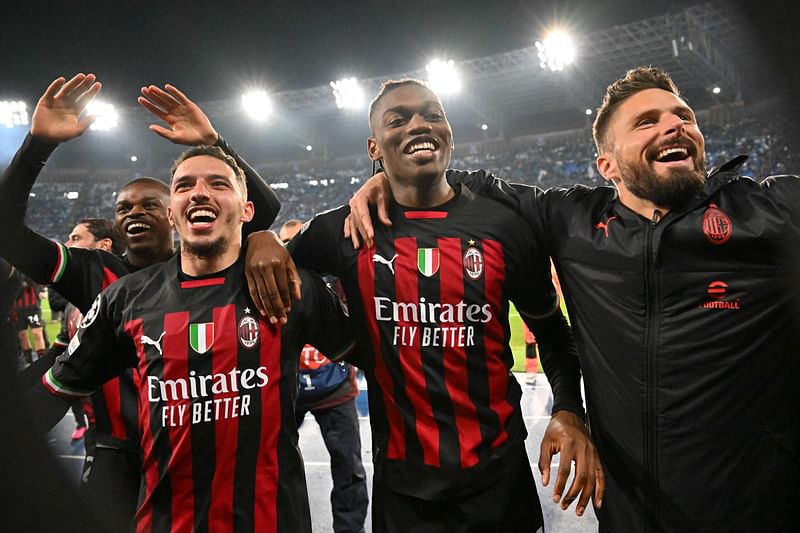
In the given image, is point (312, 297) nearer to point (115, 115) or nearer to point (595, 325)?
point (595, 325)

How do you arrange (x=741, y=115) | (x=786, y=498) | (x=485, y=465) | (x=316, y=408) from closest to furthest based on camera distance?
(x=786, y=498) → (x=485, y=465) → (x=316, y=408) → (x=741, y=115)

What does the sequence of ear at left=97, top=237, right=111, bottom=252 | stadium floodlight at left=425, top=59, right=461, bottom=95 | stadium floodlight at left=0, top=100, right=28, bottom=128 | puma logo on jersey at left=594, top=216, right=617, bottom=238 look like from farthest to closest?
stadium floodlight at left=0, top=100, right=28, bottom=128, stadium floodlight at left=425, top=59, right=461, bottom=95, ear at left=97, top=237, right=111, bottom=252, puma logo on jersey at left=594, top=216, right=617, bottom=238

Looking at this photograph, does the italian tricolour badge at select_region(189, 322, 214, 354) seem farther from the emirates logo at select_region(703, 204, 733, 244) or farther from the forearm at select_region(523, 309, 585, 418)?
the emirates logo at select_region(703, 204, 733, 244)

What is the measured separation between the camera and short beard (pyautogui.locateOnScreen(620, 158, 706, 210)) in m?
1.49

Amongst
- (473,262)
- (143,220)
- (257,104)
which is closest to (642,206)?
(473,262)

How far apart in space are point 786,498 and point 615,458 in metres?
0.46

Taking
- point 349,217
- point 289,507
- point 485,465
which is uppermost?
point 349,217

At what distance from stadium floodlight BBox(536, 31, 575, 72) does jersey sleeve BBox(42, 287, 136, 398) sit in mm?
14681

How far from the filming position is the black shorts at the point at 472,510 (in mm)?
1665

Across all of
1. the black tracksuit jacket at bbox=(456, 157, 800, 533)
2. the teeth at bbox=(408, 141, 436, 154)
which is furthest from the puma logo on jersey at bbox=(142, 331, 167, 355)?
the black tracksuit jacket at bbox=(456, 157, 800, 533)

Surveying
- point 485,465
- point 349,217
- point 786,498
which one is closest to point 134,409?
point 349,217

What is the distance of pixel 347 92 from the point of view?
1888cm

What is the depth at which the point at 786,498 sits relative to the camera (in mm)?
1368

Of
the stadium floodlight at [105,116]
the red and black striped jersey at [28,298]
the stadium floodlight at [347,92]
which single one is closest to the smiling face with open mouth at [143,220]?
the red and black striped jersey at [28,298]
